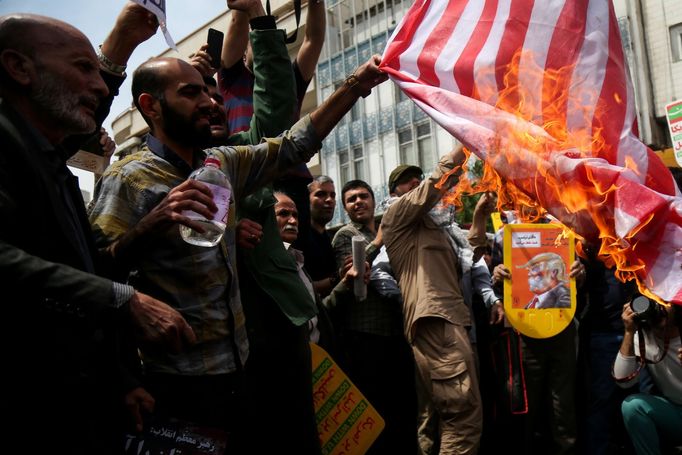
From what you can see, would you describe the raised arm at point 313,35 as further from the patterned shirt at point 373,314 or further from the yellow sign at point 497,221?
the yellow sign at point 497,221

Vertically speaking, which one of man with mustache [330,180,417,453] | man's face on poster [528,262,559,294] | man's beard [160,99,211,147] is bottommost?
man with mustache [330,180,417,453]

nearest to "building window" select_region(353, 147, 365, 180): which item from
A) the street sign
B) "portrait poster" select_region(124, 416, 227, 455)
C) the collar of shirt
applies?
the street sign

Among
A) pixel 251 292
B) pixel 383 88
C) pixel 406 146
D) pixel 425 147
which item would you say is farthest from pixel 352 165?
pixel 251 292

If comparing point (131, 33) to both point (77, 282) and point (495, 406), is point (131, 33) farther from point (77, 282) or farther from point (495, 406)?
point (495, 406)

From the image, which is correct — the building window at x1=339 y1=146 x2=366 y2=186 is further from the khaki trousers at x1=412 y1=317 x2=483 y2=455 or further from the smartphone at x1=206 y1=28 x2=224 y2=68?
the smartphone at x1=206 y1=28 x2=224 y2=68

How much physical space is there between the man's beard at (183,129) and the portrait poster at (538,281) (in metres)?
3.11

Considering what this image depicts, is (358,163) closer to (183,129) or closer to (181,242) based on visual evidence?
(183,129)

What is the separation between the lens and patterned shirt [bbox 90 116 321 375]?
8.68 feet

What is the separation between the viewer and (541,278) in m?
5.52

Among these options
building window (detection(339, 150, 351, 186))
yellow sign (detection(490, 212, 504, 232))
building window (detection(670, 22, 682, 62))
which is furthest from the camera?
building window (detection(339, 150, 351, 186))

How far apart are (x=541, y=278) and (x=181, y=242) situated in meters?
3.51

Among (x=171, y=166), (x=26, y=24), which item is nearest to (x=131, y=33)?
(x=171, y=166)

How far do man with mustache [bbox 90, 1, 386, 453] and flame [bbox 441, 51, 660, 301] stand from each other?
1.10m

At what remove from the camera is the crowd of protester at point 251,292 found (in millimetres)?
1960
